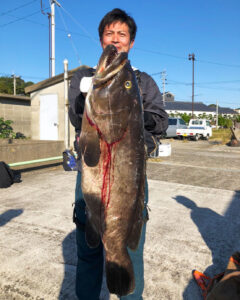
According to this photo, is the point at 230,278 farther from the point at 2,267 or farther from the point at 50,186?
the point at 50,186

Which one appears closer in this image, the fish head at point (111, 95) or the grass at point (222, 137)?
the fish head at point (111, 95)

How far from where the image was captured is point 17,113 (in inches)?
498

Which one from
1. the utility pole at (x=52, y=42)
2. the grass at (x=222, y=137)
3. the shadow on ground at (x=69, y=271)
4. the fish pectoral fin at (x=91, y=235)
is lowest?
the shadow on ground at (x=69, y=271)

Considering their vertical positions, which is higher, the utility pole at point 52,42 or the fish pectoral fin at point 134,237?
the utility pole at point 52,42

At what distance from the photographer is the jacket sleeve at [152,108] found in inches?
75.8

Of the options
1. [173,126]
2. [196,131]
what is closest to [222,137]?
[196,131]

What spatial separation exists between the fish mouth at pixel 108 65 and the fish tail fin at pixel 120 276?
107 cm

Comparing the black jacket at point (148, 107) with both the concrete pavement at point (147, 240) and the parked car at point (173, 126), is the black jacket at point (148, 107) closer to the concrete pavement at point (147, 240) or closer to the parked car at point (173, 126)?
the concrete pavement at point (147, 240)

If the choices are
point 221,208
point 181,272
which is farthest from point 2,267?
point 221,208

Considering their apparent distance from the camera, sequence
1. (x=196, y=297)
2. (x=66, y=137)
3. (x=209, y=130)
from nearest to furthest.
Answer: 1. (x=196, y=297)
2. (x=66, y=137)
3. (x=209, y=130)

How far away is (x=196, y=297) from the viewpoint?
96.1 inches

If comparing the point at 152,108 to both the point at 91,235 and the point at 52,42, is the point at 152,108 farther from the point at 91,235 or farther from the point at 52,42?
the point at 52,42

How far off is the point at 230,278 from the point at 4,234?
9.63 ft

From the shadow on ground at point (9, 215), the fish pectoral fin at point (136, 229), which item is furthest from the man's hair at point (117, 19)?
the shadow on ground at point (9, 215)
